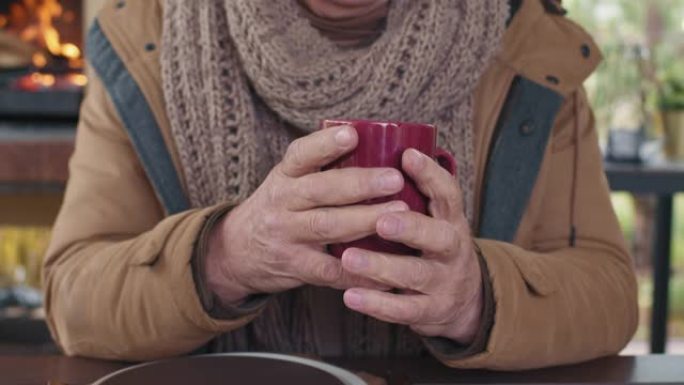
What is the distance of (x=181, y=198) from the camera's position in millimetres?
981

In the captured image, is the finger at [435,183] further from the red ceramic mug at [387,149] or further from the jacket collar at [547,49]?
the jacket collar at [547,49]

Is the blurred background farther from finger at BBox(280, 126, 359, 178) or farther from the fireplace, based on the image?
finger at BBox(280, 126, 359, 178)

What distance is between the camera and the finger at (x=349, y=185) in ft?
1.94

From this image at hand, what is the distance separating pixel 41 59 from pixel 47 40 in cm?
9

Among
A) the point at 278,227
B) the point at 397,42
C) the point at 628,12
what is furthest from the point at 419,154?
the point at 628,12

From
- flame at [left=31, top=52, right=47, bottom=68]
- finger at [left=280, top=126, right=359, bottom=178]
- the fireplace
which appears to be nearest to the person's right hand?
finger at [left=280, top=126, right=359, bottom=178]

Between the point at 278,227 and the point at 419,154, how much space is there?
0.14 meters

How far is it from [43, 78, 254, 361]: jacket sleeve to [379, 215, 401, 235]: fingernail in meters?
0.24

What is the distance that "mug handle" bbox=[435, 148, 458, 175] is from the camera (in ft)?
2.15

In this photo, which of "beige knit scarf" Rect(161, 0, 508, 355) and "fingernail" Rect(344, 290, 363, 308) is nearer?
"fingernail" Rect(344, 290, 363, 308)

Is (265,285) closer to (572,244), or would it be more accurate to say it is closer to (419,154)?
(419,154)

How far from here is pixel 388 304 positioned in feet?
2.07

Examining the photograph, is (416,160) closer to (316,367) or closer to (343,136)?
(343,136)

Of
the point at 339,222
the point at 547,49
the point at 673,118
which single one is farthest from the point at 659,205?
the point at 339,222
